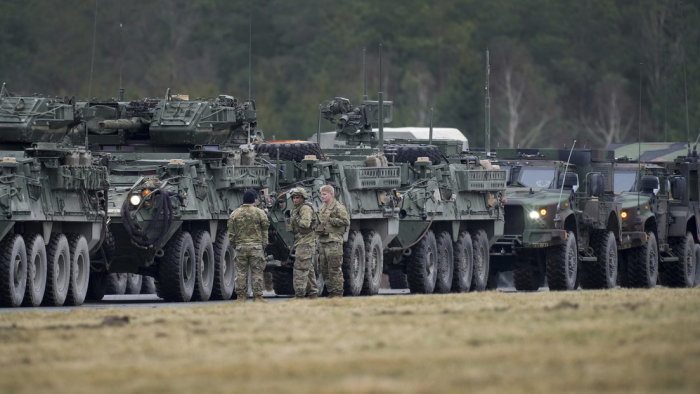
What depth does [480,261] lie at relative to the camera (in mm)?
29172

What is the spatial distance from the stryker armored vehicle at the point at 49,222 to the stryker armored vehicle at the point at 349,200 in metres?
2.63

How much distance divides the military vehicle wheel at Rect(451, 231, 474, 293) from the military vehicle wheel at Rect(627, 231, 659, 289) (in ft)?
12.4

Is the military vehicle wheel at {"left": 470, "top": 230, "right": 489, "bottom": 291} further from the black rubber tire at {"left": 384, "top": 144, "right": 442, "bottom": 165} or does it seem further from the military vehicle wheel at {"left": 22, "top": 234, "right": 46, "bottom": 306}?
the military vehicle wheel at {"left": 22, "top": 234, "right": 46, "bottom": 306}

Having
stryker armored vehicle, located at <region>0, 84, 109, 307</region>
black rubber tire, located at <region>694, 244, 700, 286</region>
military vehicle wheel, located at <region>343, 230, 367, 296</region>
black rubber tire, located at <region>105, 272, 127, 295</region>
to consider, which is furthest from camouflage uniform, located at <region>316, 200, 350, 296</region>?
black rubber tire, located at <region>694, 244, 700, 286</region>

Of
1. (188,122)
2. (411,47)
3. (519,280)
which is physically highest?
(411,47)

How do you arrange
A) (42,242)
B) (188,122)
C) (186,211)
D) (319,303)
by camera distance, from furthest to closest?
1. (188,122)
2. (186,211)
3. (42,242)
4. (319,303)

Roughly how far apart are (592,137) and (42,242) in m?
53.2

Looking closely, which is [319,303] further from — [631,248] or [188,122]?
[631,248]

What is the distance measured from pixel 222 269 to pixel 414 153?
545cm

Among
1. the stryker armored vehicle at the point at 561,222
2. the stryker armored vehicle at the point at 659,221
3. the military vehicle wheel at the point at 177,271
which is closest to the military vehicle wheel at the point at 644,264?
the stryker armored vehicle at the point at 659,221

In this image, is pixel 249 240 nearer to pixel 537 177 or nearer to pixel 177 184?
pixel 177 184

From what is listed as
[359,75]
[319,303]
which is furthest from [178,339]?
[359,75]

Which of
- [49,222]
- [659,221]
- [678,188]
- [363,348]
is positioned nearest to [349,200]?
[49,222]

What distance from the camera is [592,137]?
239 feet
